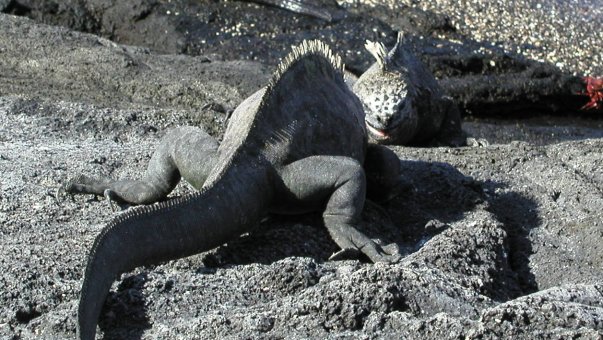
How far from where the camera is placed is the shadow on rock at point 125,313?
3.43m

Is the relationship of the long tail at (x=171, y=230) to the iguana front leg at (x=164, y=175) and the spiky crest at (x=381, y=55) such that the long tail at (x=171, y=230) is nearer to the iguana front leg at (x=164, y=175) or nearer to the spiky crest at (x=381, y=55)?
the iguana front leg at (x=164, y=175)

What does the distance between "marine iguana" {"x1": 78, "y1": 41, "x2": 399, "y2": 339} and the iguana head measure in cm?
127

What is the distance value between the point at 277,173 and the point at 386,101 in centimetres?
204

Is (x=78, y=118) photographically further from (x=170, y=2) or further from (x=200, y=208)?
(x=170, y=2)

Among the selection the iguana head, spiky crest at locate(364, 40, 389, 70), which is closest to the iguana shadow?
the iguana head

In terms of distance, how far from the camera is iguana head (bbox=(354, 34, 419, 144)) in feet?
20.5

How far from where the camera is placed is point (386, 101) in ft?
20.5

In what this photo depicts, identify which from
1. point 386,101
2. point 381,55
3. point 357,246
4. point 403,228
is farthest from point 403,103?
point 357,246

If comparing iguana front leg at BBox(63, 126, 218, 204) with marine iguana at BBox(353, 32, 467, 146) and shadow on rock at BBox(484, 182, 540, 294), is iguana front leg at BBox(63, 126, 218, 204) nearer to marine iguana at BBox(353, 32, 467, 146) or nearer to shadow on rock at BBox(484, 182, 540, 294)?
shadow on rock at BBox(484, 182, 540, 294)

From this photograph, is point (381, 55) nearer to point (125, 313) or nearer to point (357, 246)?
point (357, 246)

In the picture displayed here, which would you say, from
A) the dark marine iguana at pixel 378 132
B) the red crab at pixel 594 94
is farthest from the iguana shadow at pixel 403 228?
the red crab at pixel 594 94

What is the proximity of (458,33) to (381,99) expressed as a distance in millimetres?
3683

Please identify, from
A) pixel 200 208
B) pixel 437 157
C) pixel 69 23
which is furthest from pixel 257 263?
pixel 69 23

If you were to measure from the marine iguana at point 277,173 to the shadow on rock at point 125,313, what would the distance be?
0.07 m
